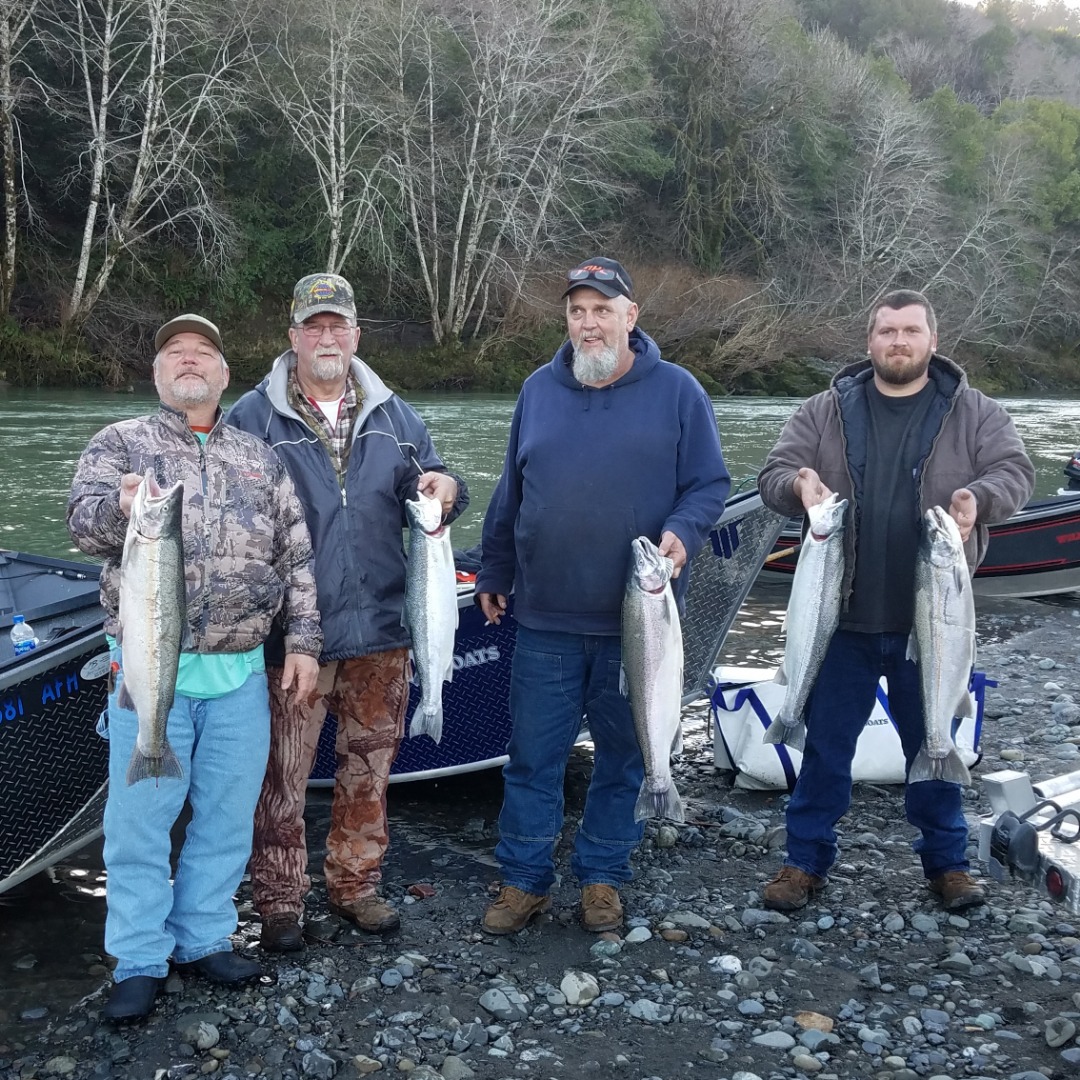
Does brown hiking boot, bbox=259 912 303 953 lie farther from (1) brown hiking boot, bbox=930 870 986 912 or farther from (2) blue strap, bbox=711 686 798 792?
(2) blue strap, bbox=711 686 798 792

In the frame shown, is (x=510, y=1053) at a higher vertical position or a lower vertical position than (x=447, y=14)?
lower

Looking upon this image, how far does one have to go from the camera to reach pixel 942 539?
379cm

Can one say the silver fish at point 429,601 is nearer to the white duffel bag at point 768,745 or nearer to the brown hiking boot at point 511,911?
the brown hiking boot at point 511,911

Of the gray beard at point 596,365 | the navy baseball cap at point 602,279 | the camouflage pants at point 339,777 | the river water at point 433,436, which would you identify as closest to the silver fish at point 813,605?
the gray beard at point 596,365

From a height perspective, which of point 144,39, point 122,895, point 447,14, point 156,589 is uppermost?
point 447,14

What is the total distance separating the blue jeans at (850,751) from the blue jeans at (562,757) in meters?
0.68

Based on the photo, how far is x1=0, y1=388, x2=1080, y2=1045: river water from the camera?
164 inches

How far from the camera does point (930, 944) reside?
13.8 feet

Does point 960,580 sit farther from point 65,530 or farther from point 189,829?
point 65,530

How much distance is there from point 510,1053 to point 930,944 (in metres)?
1.69

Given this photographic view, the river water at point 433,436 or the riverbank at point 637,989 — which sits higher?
the river water at point 433,436

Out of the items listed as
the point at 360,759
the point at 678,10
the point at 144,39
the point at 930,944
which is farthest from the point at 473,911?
the point at 678,10

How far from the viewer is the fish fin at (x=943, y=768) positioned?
3.93m

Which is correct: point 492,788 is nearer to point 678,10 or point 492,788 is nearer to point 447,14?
point 447,14
